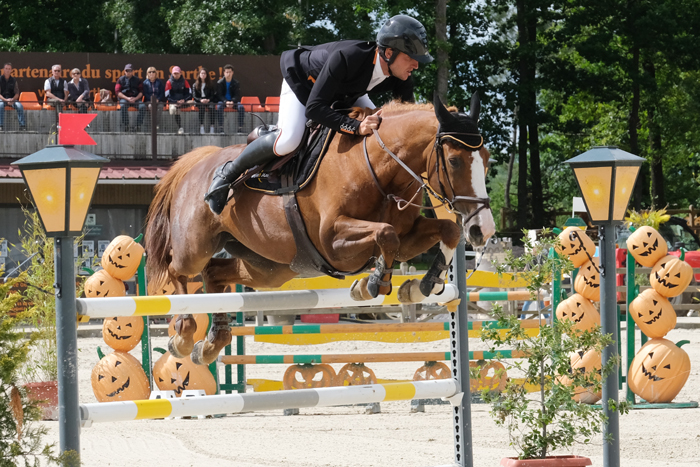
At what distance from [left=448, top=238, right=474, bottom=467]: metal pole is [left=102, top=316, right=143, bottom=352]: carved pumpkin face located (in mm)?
3690

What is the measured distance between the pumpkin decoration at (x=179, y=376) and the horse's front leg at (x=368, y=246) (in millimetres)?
3484

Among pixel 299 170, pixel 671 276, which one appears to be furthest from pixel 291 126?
pixel 671 276

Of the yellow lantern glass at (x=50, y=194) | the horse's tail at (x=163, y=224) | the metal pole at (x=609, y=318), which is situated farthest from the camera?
the horse's tail at (x=163, y=224)

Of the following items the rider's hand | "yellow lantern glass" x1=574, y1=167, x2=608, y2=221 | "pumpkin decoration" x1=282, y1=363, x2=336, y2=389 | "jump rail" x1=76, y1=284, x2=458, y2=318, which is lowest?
"pumpkin decoration" x1=282, y1=363, x2=336, y2=389

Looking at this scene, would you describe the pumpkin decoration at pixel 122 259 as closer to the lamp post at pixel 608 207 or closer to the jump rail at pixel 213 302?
the jump rail at pixel 213 302

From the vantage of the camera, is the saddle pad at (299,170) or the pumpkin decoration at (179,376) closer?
the saddle pad at (299,170)

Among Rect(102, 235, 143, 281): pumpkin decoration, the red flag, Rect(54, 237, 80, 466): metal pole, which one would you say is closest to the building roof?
Rect(102, 235, 143, 281): pumpkin decoration

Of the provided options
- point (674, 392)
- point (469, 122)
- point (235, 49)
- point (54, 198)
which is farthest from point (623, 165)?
point (235, 49)

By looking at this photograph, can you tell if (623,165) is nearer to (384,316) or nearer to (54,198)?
(54,198)

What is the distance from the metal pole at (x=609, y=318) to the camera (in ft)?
14.0

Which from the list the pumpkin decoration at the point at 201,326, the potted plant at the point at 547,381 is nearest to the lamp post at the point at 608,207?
the potted plant at the point at 547,381

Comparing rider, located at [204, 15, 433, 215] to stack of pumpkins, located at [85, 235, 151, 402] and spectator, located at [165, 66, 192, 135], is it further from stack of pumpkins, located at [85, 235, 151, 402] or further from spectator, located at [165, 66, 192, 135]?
spectator, located at [165, 66, 192, 135]

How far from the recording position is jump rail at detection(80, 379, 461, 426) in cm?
340

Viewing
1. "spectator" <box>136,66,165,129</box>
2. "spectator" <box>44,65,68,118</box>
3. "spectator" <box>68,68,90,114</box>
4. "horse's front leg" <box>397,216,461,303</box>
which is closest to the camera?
"horse's front leg" <box>397,216,461,303</box>
